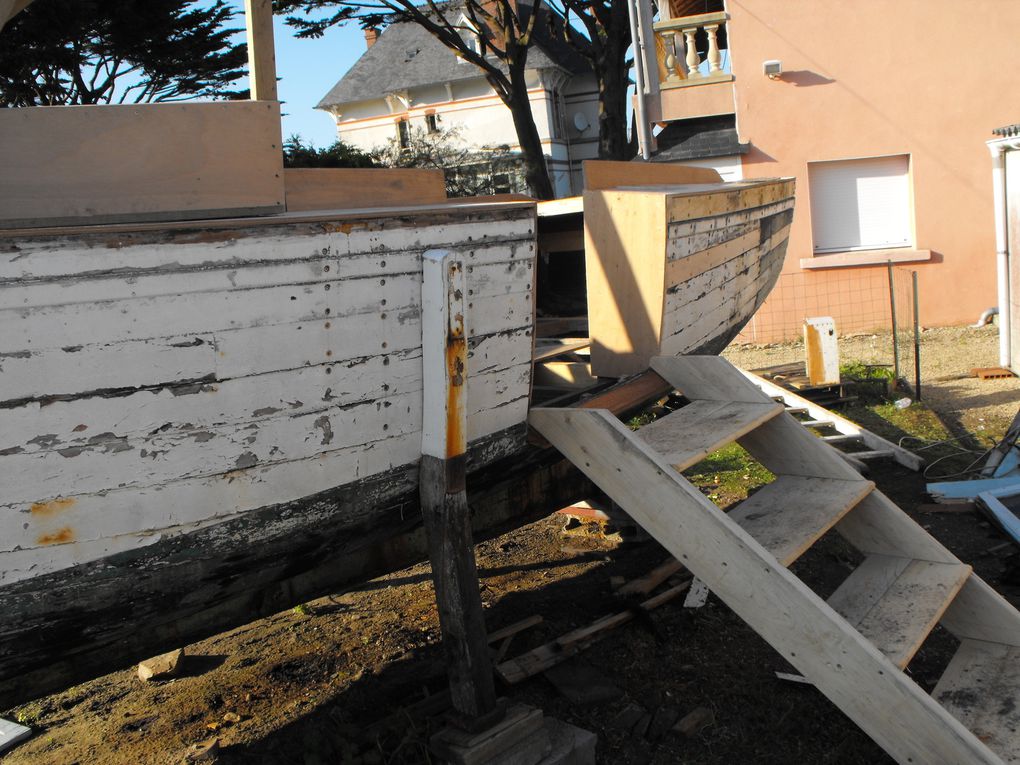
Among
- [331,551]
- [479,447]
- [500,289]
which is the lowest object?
[331,551]

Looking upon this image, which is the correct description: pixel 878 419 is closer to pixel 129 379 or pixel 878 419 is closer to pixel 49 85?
pixel 129 379

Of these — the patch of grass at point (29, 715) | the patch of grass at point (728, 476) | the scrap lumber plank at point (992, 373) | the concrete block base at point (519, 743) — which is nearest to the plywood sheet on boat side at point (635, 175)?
the patch of grass at point (728, 476)

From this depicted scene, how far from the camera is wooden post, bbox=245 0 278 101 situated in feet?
9.38

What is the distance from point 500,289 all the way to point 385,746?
1721 millimetres

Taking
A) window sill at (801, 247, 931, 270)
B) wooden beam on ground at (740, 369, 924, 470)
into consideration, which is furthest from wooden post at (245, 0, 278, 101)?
window sill at (801, 247, 931, 270)

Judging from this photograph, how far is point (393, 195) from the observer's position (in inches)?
130

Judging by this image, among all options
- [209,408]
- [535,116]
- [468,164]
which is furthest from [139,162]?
[535,116]

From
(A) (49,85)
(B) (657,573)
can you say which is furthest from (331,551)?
(A) (49,85)

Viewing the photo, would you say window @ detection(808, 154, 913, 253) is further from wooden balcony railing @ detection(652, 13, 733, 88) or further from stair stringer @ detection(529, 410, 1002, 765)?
stair stringer @ detection(529, 410, 1002, 765)

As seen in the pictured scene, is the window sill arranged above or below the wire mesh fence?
above

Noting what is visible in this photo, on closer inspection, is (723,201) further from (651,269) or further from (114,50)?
(114,50)

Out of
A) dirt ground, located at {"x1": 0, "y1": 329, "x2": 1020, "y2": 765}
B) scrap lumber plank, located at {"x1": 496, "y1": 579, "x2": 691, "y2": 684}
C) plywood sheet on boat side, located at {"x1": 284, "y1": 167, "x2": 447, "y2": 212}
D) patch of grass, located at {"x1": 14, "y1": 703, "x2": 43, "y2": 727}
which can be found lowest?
patch of grass, located at {"x1": 14, "y1": 703, "x2": 43, "y2": 727}

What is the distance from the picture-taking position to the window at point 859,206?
12.9 m

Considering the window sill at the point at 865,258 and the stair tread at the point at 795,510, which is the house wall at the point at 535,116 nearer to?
the window sill at the point at 865,258
